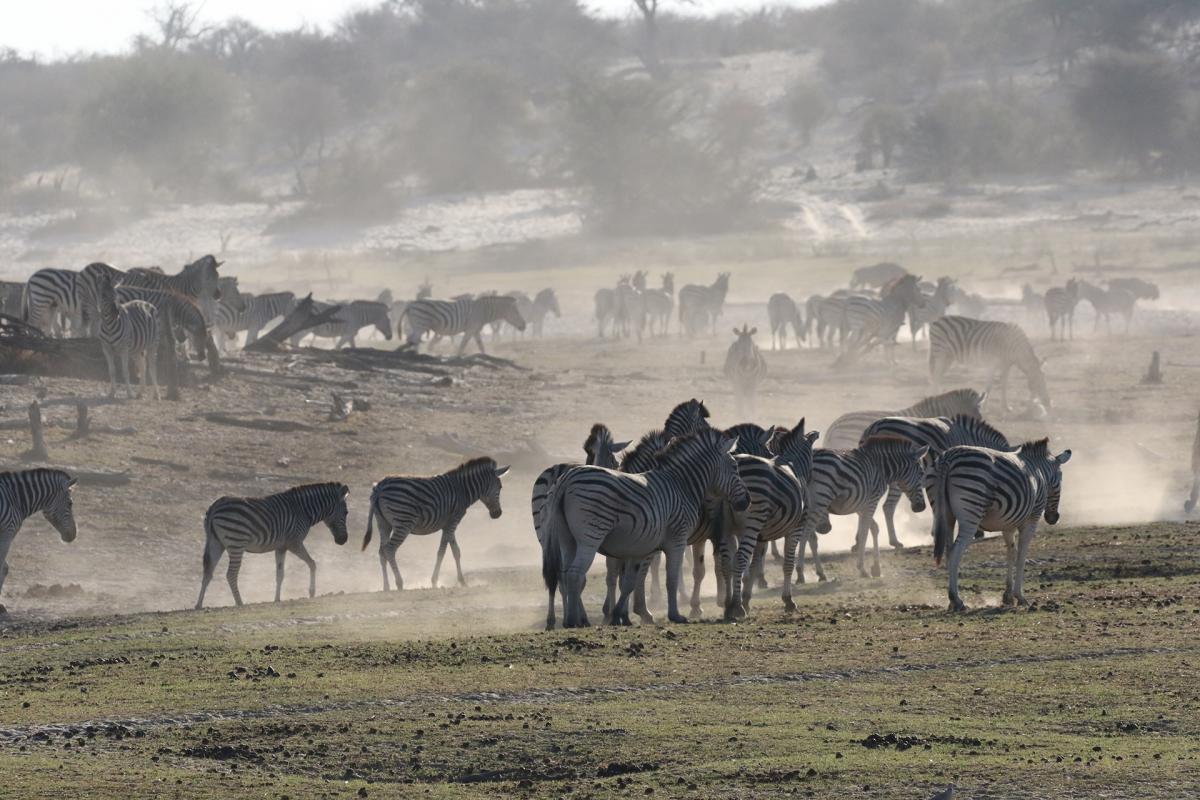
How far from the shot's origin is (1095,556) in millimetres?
20891

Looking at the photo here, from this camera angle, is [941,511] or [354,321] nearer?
[941,511]

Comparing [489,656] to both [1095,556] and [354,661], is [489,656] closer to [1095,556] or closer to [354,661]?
[354,661]

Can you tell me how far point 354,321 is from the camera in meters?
47.4

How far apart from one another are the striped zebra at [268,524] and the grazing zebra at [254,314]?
70.2 ft

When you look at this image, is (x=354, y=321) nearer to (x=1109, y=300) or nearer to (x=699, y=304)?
(x=699, y=304)

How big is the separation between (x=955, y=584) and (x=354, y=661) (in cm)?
556

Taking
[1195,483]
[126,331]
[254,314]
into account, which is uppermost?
[254,314]

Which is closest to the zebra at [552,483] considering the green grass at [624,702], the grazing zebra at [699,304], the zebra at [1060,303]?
the green grass at [624,702]

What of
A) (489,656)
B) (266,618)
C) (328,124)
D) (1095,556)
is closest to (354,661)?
(489,656)

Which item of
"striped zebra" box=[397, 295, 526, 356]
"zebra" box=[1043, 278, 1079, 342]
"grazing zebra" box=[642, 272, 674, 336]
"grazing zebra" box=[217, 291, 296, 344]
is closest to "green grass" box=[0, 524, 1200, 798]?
"grazing zebra" box=[217, 291, 296, 344]

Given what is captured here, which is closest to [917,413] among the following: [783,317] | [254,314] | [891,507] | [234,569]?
[891,507]

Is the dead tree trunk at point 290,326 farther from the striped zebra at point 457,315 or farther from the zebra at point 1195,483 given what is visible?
the zebra at point 1195,483

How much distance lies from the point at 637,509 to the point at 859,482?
4862 mm

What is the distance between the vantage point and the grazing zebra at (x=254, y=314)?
140 feet
